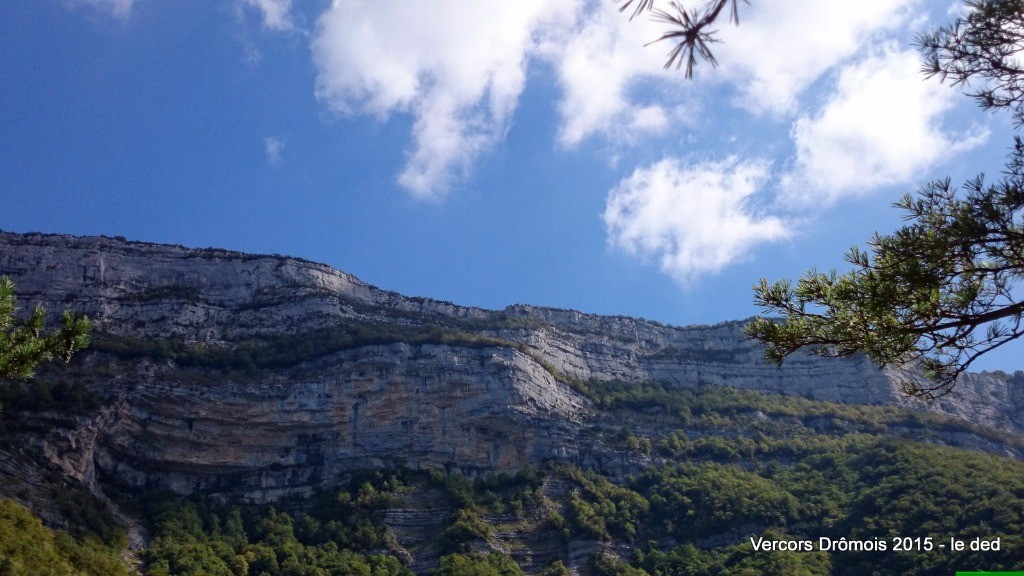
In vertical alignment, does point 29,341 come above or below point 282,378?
below

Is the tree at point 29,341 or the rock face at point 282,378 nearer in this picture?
the tree at point 29,341

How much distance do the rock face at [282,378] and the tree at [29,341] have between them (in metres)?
33.7

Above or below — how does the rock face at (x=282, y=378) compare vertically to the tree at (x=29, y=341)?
above

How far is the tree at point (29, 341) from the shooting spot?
7.94 meters

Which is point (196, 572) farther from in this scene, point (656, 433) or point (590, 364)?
point (590, 364)

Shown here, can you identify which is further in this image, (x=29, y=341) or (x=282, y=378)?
(x=282, y=378)

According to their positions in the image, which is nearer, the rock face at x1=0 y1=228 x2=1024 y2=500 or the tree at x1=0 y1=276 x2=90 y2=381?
the tree at x1=0 y1=276 x2=90 y2=381

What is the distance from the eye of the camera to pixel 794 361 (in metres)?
67.9

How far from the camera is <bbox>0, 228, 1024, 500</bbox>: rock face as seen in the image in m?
43.2

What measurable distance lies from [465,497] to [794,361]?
37.0 meters

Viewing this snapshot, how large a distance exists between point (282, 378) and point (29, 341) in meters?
41.4

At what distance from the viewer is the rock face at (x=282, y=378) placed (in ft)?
142

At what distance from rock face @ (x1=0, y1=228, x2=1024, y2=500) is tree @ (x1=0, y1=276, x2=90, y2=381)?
111ft

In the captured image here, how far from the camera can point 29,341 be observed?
26.8ft
